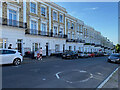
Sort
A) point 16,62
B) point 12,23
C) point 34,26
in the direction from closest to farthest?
point 16,62 < point 12,23 < point 34,26

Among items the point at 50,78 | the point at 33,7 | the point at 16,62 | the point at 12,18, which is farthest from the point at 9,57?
the point at 33,7

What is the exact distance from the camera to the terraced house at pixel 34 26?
14.9 metres

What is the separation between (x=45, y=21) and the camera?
2156cm

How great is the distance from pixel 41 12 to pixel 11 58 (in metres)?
14.3

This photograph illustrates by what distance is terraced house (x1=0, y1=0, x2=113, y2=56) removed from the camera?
14867mm

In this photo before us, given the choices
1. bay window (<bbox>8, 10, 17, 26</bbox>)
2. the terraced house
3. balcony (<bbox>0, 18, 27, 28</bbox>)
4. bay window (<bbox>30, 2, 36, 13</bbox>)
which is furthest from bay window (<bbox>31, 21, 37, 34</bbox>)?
bay window (<bbox>8, 10, 17, 26</bbox>)

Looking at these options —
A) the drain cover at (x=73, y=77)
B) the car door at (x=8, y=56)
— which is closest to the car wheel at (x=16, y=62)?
the car door at (x=8, y=56)

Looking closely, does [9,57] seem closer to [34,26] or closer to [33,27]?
[33,27]

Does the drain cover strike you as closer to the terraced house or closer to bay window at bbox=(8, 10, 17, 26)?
the terraced house

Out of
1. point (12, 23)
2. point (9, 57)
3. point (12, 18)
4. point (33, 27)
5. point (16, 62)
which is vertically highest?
point (12, 18)

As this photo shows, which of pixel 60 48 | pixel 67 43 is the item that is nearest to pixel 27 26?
pixel 60 48

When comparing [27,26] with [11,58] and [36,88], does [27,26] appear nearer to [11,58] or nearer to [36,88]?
[11,58]

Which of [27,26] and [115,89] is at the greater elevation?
[27,26]

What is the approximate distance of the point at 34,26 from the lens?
1962 cm
